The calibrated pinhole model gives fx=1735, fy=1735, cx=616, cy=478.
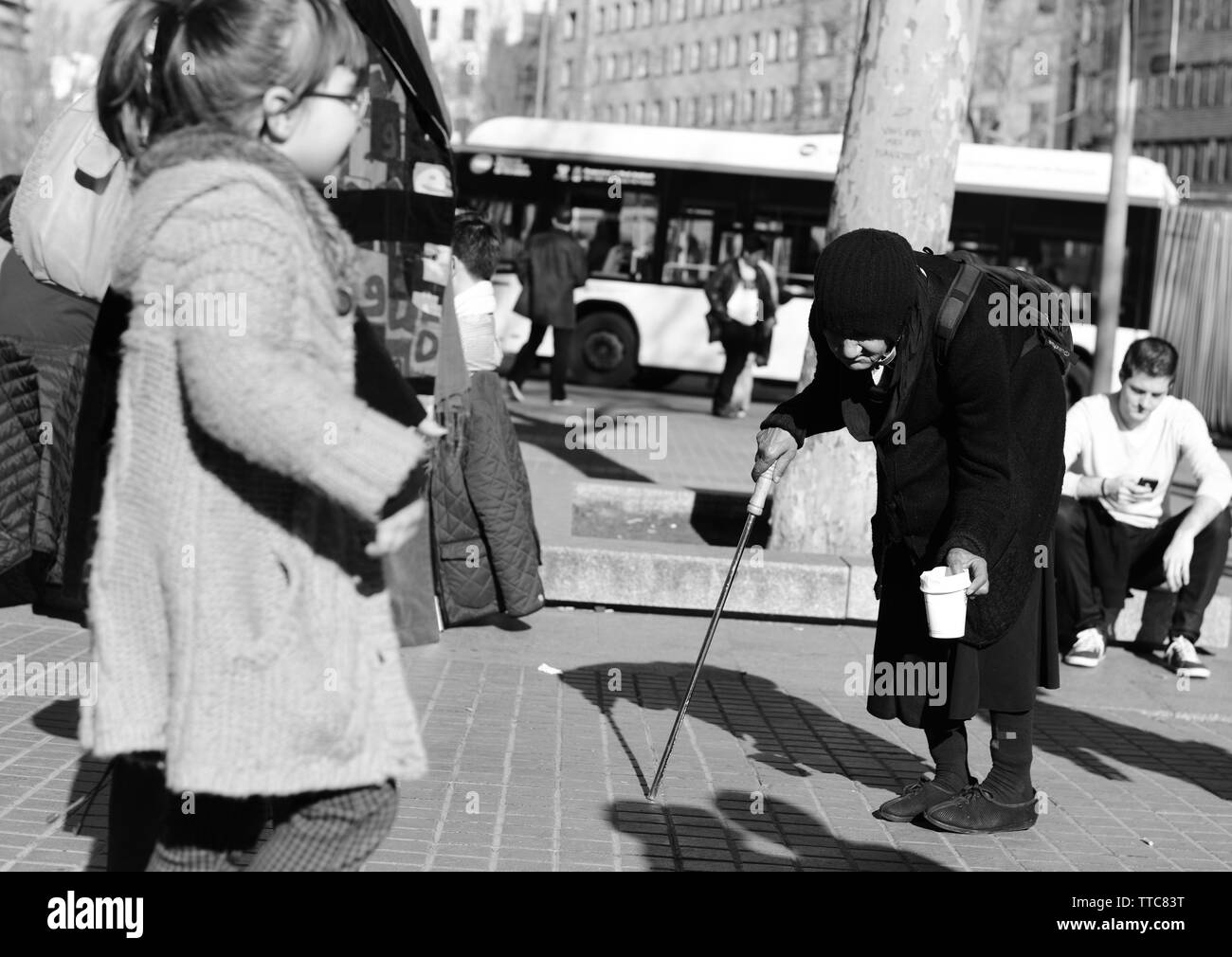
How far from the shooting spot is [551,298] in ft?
57.1

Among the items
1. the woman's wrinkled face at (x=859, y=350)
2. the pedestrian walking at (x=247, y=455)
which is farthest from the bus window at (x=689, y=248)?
the pedestrian walking at (x=247, y=455)

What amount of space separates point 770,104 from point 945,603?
292ft

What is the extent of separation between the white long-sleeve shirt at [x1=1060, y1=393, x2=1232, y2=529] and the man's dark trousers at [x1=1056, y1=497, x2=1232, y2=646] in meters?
0.08

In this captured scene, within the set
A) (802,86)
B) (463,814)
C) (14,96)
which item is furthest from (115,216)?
(802,86)

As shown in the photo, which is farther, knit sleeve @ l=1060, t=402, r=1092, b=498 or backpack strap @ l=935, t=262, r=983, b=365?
knit sleeve @ l=1060, t=402, r=1092, b=498

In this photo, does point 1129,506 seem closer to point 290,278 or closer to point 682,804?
point 682,804

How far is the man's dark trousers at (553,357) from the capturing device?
17.2m

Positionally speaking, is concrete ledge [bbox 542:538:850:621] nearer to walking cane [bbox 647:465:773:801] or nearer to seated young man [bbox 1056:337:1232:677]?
seated young man [bbox 1056:337:1232:677]

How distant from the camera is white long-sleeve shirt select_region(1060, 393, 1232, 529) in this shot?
24.8ft

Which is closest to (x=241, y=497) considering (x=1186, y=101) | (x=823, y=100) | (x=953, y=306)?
(x=953, y=306)

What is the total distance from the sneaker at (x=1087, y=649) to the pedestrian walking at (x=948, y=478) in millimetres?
2653

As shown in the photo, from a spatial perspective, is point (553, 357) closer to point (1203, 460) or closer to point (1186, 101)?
point (1203, 460)

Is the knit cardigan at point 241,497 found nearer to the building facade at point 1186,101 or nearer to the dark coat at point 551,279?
the dark coat at point 551,279

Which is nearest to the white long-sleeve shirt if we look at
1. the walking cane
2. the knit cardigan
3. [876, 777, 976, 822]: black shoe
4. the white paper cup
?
[876, 777, 976, 822]: black shoe
